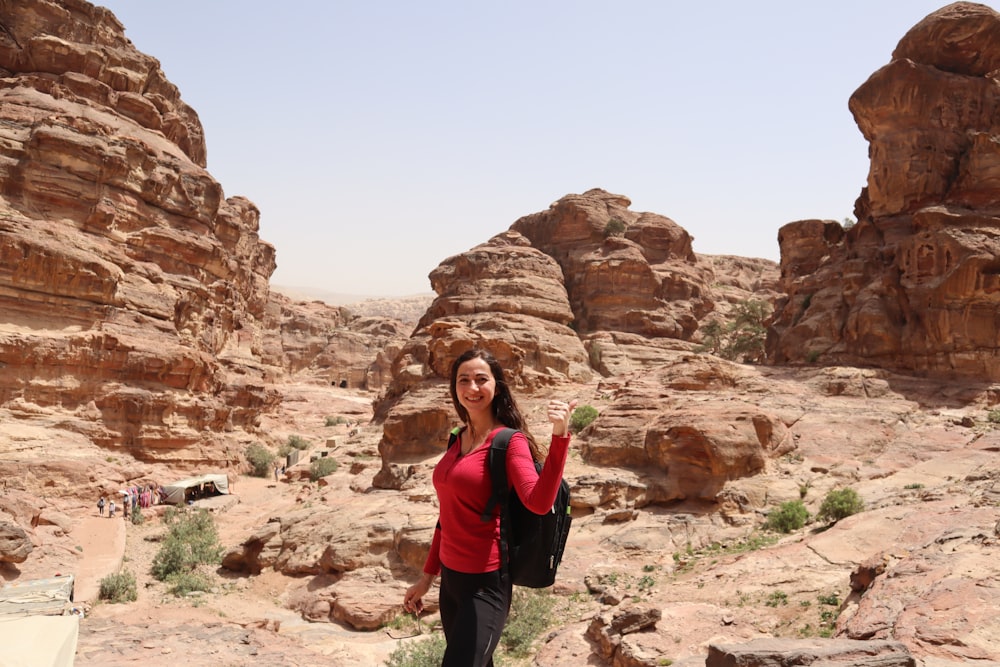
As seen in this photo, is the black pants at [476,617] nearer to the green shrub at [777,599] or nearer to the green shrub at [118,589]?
the green shrub at [777,599]

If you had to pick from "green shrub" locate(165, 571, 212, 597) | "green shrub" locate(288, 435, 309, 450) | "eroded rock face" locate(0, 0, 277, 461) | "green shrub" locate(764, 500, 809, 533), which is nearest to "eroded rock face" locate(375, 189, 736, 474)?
"green shrub" locate(165, 571, 212, 597)

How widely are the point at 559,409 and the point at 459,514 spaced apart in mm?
758

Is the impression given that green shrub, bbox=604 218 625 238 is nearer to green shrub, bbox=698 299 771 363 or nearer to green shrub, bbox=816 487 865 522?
green shrub, bbox=698 299 771 363

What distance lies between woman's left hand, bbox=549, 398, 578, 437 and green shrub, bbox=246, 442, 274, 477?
3017 cm

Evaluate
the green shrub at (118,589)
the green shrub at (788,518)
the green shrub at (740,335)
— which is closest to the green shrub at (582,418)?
the green shrub at (788,518)

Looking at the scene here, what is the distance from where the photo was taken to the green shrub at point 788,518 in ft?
43.0

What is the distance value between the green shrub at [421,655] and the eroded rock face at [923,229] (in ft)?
66.6

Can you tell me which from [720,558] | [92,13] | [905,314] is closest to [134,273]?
[92,13]

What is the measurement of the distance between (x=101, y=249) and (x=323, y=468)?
11.4 m

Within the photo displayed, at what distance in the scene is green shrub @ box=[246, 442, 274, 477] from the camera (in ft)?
101

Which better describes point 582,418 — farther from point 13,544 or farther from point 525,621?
point 13,544

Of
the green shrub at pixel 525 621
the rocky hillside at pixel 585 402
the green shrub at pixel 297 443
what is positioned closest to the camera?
the rocky hillside at pixel 585 402

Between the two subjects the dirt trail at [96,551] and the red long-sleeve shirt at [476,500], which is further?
the dirt trail at [96,551]

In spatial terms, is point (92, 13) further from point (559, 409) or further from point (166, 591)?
point (559, 409)
